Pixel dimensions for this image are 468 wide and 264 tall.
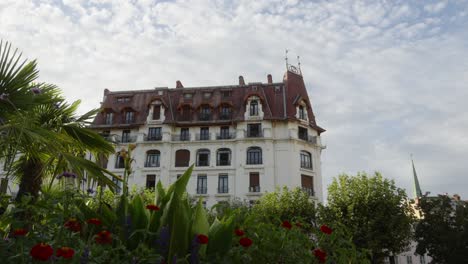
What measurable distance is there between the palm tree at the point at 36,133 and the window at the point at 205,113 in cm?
2939

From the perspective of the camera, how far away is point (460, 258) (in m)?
25.4

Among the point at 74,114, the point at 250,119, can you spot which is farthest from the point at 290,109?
the point at 74,114

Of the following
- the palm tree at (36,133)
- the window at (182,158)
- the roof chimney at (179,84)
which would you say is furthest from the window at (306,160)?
the palm tree at (36,133)

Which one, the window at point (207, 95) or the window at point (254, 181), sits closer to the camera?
the window at point (254, 181)

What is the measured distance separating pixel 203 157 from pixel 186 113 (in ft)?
16.5

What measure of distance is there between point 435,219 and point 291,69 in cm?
1997

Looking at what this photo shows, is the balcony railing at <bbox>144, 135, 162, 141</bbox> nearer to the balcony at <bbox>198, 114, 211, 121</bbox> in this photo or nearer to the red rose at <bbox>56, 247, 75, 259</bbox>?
the balcony at <bbox>198, 114, 211, 121</bbox>

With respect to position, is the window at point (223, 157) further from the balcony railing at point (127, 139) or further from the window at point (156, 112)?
the balcony railing at point (127, 139)

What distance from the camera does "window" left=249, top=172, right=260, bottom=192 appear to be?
33.8 m

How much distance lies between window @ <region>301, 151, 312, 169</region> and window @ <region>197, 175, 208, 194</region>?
8.83 metres

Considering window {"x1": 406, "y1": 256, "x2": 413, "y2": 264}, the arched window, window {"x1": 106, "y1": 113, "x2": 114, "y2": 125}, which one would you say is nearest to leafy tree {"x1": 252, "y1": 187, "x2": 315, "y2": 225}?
the arched window

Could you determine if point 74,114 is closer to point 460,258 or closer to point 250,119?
point 460,258

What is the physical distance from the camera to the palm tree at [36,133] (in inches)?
215

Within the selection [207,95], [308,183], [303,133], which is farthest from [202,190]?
[303,133]
